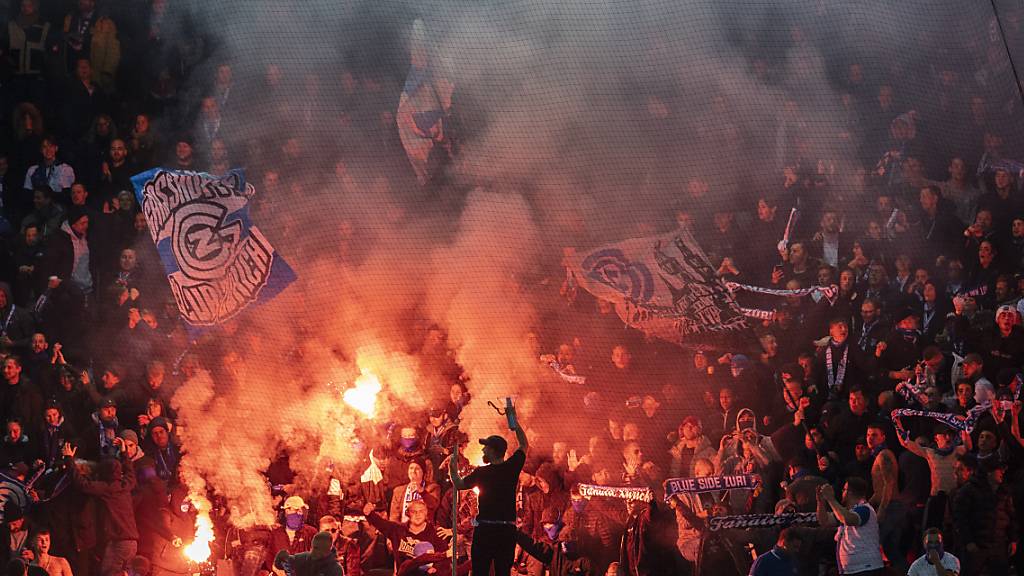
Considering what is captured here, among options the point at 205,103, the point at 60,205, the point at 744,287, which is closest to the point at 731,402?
the point at 744,287

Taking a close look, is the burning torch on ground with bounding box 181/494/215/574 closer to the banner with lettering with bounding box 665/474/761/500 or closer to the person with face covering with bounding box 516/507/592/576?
the person with face covering with bounding box 516/507/592/576

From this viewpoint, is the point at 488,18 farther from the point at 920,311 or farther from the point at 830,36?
the point at 920,311

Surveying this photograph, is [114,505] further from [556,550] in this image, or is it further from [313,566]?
[313,566]

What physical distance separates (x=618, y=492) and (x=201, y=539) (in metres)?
2.52

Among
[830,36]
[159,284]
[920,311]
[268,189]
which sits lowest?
[920,311]

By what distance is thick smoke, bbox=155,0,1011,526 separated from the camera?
23.0ft

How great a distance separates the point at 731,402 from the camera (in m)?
6.51

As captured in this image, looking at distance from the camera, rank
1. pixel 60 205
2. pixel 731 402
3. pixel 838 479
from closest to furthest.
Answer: pixel 838 479 < pixel 731 402 < pixel 60 205

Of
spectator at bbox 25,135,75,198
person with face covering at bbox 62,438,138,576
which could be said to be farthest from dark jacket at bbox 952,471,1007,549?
spectator at bbox 25,135,75,198

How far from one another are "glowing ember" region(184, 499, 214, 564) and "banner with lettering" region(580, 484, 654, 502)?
2.26 metres

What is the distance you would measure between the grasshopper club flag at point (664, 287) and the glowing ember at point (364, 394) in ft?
4.78

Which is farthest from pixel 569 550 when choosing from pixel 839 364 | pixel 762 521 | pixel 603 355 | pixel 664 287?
pixel 839 364

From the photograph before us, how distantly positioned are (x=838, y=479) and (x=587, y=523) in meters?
1.42

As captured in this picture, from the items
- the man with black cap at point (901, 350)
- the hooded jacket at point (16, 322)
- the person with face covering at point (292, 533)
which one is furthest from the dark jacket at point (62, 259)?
the man with black cap at point (901, 350)
